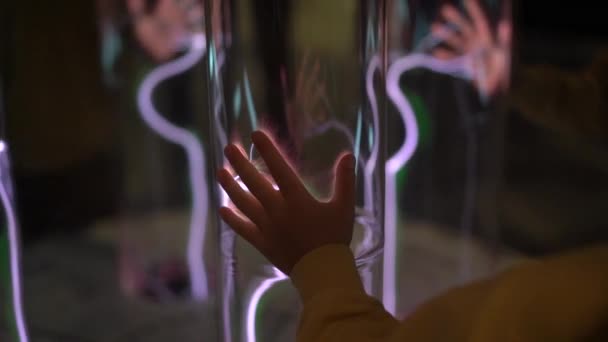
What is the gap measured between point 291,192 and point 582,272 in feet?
0.55

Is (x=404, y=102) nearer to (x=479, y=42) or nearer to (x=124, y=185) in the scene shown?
(x=479, y=42)

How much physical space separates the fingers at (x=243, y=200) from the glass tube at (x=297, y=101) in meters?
0.02

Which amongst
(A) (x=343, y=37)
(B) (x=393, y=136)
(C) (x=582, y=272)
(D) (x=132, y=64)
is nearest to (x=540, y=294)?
(C) (x=582, y=272)

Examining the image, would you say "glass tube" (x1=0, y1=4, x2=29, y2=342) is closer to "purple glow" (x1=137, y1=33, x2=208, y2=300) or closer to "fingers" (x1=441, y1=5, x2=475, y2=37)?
"purple glow" (x1=137, y1=33, x2=208, y2=300)

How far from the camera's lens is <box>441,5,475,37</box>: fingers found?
0.73 m

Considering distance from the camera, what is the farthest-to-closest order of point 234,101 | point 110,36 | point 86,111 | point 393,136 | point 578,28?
point 578,28 → point 86,111 → point 110,36 → point 393,136 → point 234,101

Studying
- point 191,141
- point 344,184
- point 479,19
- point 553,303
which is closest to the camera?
point 553,303

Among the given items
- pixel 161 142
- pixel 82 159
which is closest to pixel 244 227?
pixel 161 142

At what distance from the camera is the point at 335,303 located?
39 cm

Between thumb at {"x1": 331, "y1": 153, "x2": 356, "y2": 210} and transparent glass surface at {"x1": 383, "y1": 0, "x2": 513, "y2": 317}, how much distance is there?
25 cm

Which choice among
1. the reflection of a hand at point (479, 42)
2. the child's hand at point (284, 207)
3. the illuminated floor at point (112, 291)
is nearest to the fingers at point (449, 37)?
the reflection of a hand at point (479, 42)

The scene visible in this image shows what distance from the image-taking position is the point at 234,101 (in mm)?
457

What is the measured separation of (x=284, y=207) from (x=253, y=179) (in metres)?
0.03

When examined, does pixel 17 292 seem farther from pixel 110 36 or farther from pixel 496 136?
pixel 496 136
